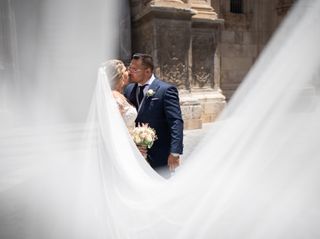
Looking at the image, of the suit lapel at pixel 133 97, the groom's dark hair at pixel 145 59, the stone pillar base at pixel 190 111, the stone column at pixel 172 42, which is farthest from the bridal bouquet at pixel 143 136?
the stone pillar base at pixel 190 111

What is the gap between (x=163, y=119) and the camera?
122 inches

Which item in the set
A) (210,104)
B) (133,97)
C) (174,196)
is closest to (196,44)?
(210,104)

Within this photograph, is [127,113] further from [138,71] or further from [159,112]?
[138,71]

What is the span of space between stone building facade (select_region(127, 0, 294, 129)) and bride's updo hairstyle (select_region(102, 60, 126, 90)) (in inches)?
198

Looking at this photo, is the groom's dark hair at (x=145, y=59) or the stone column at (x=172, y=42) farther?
the stone column at (x=172, y=42)

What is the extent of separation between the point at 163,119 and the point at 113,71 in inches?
27.6

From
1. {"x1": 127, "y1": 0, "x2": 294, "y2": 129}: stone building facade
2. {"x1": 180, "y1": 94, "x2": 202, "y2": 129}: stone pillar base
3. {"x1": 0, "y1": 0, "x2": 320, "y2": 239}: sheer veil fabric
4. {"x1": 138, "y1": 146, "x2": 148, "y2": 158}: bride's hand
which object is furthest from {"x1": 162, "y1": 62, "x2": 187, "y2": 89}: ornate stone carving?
{"x1": 138, "y1": 146, "x2": 148, "y2": 158}: bride's hand

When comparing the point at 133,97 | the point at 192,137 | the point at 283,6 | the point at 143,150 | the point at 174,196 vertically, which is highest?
the point at 283,6

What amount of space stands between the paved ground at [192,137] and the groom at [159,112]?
7.53ft

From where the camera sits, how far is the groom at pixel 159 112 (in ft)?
9.80

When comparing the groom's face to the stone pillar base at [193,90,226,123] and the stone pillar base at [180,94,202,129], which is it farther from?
the stone pillar base at [193,90,226,123]

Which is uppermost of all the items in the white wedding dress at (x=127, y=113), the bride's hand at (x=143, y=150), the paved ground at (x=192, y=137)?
the white wedding dress at (x=127, y=113)

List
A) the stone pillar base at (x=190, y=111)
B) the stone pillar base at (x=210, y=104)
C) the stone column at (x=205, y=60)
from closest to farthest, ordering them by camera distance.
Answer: the stone pillar base at (x=190, y=111), the stone column at (x=205, y=60), the stone pillar base at (x=210, y=104)

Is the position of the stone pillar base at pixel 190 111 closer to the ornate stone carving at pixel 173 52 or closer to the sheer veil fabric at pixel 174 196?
the ornate stone carving at pixel 173 52
